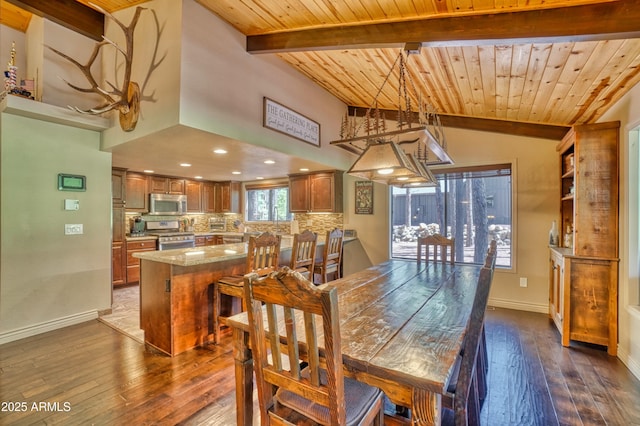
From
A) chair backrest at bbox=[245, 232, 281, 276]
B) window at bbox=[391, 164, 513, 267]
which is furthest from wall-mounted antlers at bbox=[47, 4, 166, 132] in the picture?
window at bbox=[391, 164, 513, 267]

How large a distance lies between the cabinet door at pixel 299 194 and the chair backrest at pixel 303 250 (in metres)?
2.25

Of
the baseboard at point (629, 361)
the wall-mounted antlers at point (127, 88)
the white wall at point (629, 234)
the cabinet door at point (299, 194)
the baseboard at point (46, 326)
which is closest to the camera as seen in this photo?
the baseboard at point (629, 361)

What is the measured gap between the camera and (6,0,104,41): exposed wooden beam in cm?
286

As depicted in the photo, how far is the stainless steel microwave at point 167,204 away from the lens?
18.6 feet

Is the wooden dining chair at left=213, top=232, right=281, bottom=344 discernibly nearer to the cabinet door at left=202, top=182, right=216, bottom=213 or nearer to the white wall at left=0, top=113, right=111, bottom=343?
the white wall at left=0, top=113, right=111, bottom=343

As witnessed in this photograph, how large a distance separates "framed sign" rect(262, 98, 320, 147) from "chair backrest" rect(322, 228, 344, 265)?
4.57ft

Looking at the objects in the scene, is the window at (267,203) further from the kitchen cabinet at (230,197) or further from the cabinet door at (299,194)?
the cabinet door at (299,194)

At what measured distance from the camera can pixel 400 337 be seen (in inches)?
53.5

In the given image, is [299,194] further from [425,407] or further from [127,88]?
[425,407]

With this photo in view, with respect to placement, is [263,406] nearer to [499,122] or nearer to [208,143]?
[208,143]

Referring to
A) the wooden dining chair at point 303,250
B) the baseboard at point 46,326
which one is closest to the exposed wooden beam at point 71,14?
the baseboard at point 46,326

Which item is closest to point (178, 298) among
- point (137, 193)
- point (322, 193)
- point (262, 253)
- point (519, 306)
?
point (262, 253)

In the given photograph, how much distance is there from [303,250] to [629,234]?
9.76 feet

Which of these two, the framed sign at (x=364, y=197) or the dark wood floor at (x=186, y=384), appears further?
the framed sign at (x=364, y=197)
